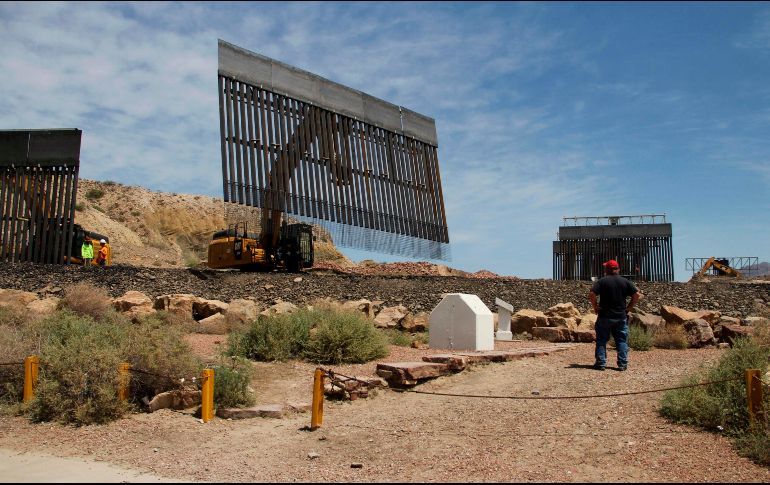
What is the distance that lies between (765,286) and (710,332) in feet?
41.9

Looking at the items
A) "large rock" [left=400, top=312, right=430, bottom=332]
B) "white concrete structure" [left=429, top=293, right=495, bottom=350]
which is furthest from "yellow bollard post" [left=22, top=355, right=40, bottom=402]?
"large rock" [left=400, top=312, right=430, bottom=332]

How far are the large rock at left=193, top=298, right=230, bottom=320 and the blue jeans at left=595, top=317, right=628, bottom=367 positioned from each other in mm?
9334

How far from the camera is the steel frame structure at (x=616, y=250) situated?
36.0 metres

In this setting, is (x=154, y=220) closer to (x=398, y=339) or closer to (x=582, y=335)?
(x=398, y=339)

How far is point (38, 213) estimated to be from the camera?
888 inches

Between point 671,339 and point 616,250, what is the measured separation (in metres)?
24.1

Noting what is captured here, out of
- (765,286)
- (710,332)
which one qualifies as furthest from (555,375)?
(765,286)

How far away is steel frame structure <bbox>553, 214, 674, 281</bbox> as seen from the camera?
36000mm

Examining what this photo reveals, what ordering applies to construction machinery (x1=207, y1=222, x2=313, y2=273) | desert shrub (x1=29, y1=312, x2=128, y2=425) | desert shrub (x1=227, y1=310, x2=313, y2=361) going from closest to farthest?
1. desert shrub (x1=29, y1=312, x2=128, y2=425)
2. desert shrub (x1=227, y1=310, x2=313, y2=361)
3. construction machinery (x1=207, y1=222, x2=313, y2=273)

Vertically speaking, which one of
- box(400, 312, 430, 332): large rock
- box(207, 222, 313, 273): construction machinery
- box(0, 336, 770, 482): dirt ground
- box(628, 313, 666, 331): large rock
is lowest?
box(0, 336, 770, 482): dirt ground

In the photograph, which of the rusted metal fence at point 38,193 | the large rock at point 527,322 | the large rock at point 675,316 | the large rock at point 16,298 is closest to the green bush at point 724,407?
the large rock at point 675,316

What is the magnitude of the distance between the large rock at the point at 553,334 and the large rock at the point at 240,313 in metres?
6.42

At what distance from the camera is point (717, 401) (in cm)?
763

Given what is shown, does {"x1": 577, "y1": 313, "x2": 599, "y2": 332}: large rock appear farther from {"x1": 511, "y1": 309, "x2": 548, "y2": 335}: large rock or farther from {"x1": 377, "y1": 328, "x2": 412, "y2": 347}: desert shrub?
{"x1": 377, "y1": 328, "x2": 412, "y2": 347}: desert shrub
